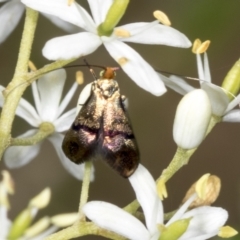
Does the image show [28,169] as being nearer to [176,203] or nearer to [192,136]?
[176,203]

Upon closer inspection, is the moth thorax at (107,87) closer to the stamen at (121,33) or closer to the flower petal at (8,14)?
the stamen at (121,33)

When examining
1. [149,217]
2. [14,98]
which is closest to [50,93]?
[14,98]

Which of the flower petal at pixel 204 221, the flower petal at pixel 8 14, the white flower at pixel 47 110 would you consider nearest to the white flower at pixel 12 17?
the flower petal at pixel 8 14

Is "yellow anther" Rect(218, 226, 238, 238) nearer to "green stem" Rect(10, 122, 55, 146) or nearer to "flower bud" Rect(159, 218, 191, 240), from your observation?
"flower bud" Rect(159, 218, 191, 240)

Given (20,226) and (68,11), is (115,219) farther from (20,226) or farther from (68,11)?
(68,11)

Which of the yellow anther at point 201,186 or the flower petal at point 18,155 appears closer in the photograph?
the yellow anther at point 201,186

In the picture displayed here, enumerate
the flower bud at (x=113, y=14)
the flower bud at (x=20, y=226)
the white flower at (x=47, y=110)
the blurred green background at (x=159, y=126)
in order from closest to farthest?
Result: the flower bud at (x=20, y=226), the flower bud at (x=113, y=14), the white flower at (x=47, y=110), the blurred green background at (x=159, y=126)

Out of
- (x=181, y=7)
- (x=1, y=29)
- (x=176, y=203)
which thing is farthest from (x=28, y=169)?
(x=1, y=29)
